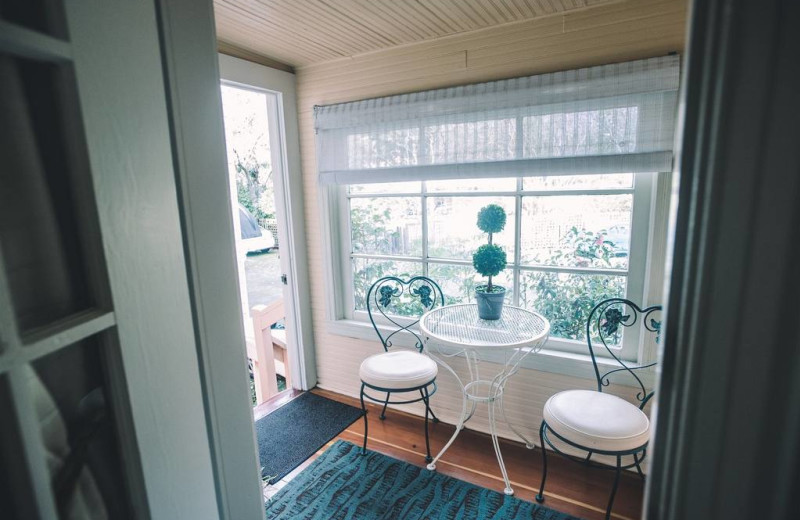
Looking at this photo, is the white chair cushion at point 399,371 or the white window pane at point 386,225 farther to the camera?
the white window pane at point 386,225

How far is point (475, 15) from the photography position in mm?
2107

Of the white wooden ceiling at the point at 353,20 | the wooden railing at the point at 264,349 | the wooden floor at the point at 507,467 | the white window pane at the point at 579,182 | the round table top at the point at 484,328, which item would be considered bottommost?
the wooden floor at the point at 507,467

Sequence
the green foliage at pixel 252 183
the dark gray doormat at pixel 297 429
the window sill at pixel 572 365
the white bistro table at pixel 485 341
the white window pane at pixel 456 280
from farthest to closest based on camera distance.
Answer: the green foliage at pixel 252 183 → the white window pane at pixel 456 280 → the dark gray doormat at pixel 297 429 → the window sill at pixel 572 365 → the white bistro table at pixel 485 341

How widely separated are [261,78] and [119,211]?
254 cm

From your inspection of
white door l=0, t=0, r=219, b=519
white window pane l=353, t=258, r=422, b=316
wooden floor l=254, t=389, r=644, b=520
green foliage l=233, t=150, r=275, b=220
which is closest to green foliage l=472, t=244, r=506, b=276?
A: white window pane l=353, t=258, r=422, b=316

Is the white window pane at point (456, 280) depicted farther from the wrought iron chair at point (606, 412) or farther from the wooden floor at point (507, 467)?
the wooden floor at point (507, 467)

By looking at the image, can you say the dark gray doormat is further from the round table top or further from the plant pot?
the plant pot

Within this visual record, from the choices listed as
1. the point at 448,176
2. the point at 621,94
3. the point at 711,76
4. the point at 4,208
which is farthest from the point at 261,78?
the point at 711,76

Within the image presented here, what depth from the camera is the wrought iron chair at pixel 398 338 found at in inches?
91.1

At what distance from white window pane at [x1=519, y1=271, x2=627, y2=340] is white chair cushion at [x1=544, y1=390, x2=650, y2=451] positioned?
48 centimetres

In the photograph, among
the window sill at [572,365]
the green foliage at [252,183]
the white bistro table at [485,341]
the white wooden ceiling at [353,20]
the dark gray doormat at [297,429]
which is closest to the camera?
the white wooden ceiling at [353,20]

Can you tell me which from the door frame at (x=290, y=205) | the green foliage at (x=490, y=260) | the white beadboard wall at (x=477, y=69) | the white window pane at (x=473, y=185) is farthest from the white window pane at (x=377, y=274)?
the green foliage at (x=490, y=260)

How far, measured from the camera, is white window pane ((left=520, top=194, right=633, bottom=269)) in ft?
7.26

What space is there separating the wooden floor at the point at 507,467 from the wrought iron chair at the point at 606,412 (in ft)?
0.38
